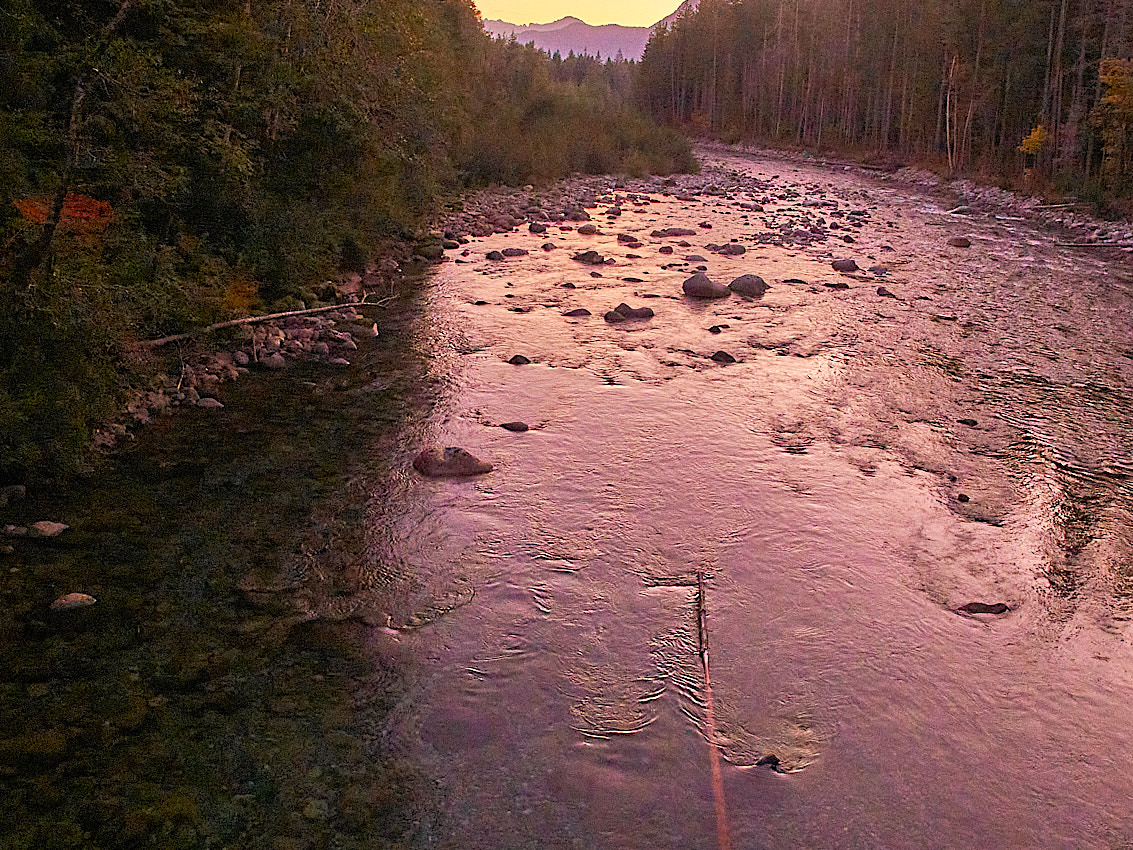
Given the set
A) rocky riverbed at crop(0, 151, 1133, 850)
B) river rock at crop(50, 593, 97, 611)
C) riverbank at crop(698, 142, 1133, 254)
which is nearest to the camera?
rocky riverbed at crop(0, 151, 1133, 850)

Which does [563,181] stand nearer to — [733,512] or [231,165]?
[231,165]

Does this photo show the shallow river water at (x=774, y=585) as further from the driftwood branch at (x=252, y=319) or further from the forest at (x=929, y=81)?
the forest at (x=929, y=81)

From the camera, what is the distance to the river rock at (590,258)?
18078 millimetres

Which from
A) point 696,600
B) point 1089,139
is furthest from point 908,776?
point 1089,139

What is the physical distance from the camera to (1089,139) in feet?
96.6

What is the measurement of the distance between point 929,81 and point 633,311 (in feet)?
117

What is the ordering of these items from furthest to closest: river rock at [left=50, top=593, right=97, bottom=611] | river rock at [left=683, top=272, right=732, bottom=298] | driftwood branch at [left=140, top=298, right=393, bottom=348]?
1. river rock at [left=683, top=272, right=732, bottom=298]
2. driftwood branch at [left=140, top=298, right=393, bottom=348]
3. river rock at [left=50, top=593, right=97, bottom=611]

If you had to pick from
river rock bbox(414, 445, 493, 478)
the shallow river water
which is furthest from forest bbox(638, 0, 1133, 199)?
river rock bbox(414, 445, 493, 478)

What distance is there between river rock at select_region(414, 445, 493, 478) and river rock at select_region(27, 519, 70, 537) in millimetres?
2798

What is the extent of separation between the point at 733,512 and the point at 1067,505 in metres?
2.75

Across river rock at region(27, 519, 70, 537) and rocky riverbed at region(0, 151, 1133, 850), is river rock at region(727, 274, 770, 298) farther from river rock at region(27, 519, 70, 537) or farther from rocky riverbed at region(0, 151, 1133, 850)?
river rock at region(27, 519, 70, 537)

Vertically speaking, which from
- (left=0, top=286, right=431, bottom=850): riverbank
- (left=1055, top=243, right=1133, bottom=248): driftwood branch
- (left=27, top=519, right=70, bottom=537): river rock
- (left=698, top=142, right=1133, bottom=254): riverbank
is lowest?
(left=0, top=286, right=431, bottom=850): riverbank

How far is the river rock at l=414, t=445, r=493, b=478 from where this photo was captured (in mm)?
8180

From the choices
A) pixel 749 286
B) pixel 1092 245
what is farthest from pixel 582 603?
pixel 1092 245
